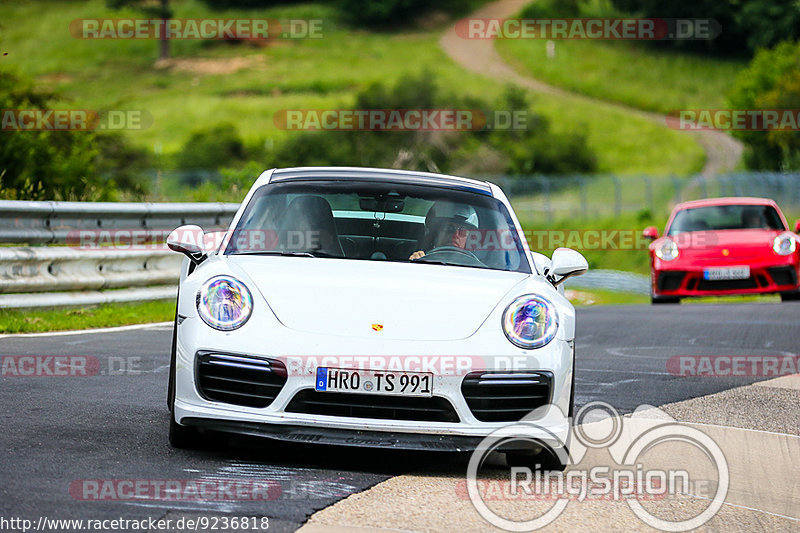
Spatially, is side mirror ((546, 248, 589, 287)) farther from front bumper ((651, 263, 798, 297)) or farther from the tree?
the tree

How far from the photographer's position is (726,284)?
17.0 metres

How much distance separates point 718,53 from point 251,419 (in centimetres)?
9477

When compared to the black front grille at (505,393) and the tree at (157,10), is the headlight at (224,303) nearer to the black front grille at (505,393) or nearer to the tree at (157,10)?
the black front grille at (505,393)

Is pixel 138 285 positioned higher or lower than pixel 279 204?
lower

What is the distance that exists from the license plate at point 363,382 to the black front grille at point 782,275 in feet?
40.1

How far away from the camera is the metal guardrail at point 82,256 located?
37.8ft

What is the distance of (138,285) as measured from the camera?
13266 millimetres

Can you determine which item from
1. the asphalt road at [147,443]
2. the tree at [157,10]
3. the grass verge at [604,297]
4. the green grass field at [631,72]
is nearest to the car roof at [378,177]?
the asphalt road at [147,443]

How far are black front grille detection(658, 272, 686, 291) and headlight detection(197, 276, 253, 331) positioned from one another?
1213 cm

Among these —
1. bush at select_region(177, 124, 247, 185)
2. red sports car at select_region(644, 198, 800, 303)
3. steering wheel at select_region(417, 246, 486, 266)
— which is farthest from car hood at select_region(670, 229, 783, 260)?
bush at select_region(177, 124, 247, 185)

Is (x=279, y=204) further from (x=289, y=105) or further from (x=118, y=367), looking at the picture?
(x=289, y=105)

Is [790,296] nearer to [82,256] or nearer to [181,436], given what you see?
[82,256]

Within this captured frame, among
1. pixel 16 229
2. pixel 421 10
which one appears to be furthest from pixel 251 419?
pixel 421 10

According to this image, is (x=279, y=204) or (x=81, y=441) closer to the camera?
(x=81, y=441)
